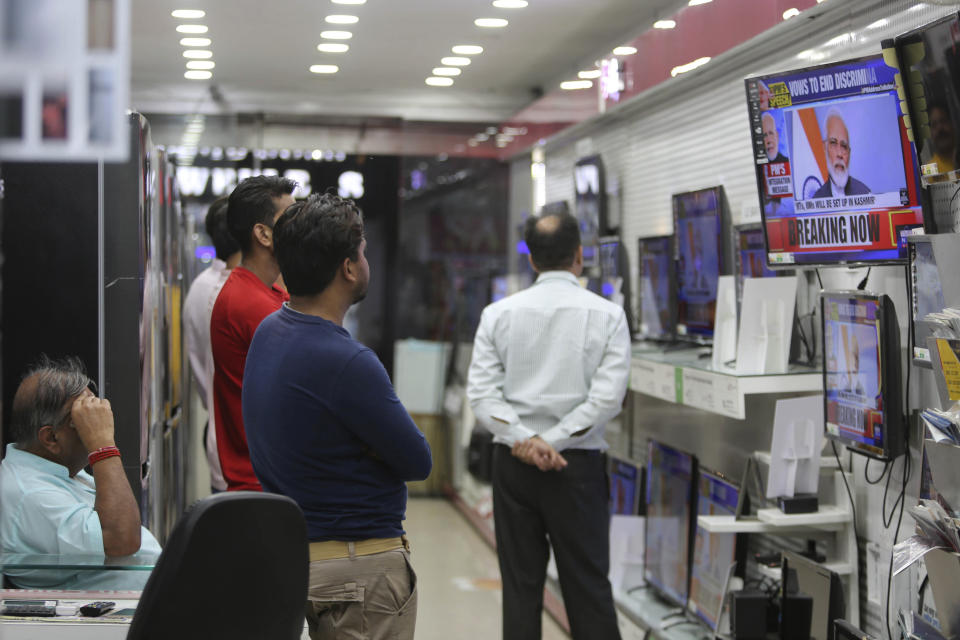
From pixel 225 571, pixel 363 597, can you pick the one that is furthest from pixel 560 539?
pixel 225 571

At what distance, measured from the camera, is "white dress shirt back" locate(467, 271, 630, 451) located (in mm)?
3666

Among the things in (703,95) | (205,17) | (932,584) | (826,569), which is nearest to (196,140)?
(205,17)

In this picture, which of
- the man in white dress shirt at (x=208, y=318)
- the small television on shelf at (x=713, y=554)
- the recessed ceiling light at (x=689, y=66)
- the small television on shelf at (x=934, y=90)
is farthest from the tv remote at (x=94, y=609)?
the recessed ceiling light at (x=689, y=66)

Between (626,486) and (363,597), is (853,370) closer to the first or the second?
(363,597)

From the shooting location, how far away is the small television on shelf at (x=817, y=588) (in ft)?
10.6

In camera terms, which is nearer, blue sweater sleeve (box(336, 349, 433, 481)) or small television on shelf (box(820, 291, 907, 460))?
blue sweater sleeve (box(336, 349, 433, 481))

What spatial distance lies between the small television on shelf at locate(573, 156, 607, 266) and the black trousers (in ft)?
8.04

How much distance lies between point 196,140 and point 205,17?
2802 millimetres

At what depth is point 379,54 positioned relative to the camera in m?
6.55

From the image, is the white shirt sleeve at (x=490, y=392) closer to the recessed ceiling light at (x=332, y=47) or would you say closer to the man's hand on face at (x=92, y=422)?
the man's hand on face at (x=92, y=422)

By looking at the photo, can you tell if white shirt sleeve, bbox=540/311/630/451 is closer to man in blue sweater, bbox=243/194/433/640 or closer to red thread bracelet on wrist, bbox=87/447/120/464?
man in blue sweater, bbox=243/194/433/640

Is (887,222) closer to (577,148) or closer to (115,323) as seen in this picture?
(115,323)

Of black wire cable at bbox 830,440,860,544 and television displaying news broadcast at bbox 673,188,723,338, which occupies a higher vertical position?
television displaying news broadcast at bbox 673,188,723,338

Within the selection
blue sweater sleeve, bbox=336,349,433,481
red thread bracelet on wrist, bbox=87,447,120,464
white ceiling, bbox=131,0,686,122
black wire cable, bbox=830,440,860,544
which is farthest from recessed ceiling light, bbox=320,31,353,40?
blue sweater sleeve, bbox=336,349,433,481
